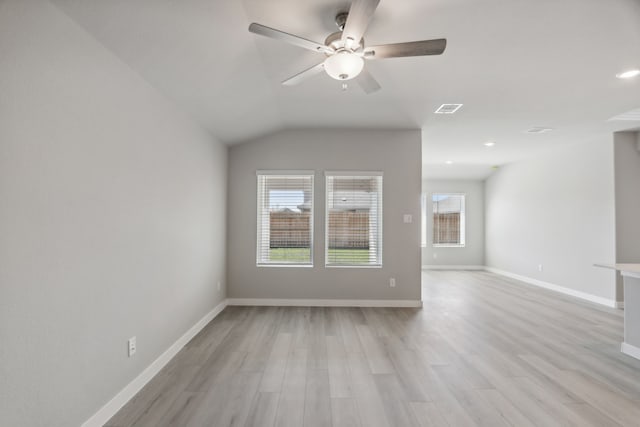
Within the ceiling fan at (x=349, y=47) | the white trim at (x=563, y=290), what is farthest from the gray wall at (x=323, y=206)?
the white trim at (x=563, y=290)

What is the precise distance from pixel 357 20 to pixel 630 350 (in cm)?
391

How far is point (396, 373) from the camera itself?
2602 mm

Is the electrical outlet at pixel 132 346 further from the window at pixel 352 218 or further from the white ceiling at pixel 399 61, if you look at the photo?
the window at pixel 352 218

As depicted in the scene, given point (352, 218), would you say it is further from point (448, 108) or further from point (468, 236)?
point (468, 236)

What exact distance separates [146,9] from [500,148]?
5.93m

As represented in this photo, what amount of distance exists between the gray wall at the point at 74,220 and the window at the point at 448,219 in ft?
24.0

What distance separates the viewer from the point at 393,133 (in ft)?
15.3

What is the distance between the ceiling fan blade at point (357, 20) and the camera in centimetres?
157

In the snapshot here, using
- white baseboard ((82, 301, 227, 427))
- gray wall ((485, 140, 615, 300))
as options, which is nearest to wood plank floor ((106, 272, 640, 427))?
white baseboard ((82, 301, 227, 427))

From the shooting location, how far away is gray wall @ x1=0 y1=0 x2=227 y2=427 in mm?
1394

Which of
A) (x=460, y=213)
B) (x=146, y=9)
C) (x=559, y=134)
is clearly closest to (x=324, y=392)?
(x=146, y=9)

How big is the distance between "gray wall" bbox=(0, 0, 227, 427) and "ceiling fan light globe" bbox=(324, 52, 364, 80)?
4.79 ft

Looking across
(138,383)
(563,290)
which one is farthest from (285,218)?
(563,290)

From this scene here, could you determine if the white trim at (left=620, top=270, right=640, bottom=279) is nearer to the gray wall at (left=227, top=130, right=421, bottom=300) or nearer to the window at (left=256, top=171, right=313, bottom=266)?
the gray wall at (left=227, top=130, right=421, bottom=300)
